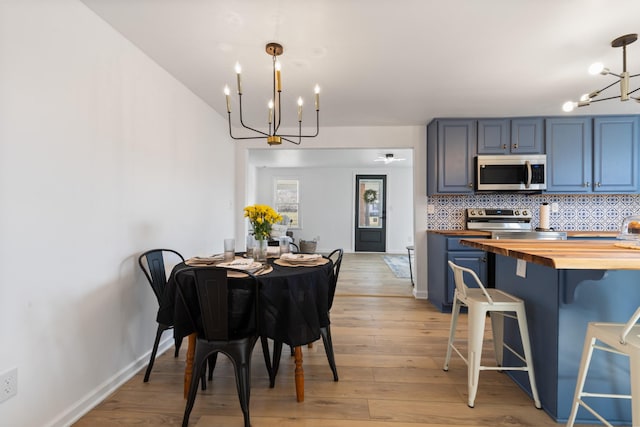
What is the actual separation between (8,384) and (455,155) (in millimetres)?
4123

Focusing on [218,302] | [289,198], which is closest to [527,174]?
[218,302]

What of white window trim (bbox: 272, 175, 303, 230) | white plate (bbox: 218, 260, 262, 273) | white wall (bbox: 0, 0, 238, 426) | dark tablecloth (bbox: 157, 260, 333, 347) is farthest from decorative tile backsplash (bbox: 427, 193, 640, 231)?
white window trim (bbox: 272, 175, 303, 230)

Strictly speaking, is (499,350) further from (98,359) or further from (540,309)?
(98,359)

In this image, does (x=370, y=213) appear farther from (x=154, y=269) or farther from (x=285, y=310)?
(x=285, y=310)

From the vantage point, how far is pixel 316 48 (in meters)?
2.13

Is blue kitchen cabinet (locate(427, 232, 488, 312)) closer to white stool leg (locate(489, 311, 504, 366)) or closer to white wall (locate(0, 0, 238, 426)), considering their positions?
white stool leg (locate(489, 311, 504, 366))

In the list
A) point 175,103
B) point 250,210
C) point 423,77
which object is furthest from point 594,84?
point 175,103

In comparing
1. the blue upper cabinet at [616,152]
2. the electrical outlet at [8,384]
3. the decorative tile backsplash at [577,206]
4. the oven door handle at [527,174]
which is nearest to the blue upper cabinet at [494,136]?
the oven door handle at [527,174]

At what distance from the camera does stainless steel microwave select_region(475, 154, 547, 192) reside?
3.56 metres

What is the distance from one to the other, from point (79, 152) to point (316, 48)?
1.62 meters

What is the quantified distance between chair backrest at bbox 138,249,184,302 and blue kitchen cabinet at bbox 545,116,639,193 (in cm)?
423

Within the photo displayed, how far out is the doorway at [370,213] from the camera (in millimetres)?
7848

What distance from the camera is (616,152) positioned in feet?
11.6

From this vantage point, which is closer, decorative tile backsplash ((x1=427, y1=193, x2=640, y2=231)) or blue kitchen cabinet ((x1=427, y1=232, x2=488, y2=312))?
blue kitchen cabinet ((x1=427, y1=232, x2=488, y2=312))
